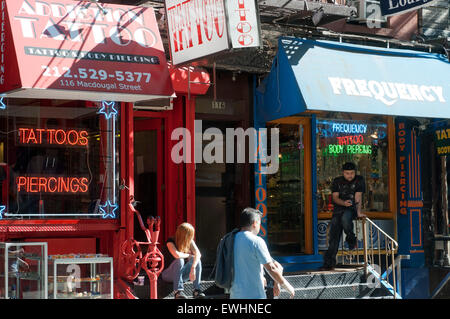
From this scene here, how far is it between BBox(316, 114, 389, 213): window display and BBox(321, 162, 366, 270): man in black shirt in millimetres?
989

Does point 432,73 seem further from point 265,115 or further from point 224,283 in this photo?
point 224,283

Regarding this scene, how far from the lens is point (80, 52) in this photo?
32.7ft

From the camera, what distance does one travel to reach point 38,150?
10508 mm

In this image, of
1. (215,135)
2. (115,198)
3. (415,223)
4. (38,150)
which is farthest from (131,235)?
(415,223)

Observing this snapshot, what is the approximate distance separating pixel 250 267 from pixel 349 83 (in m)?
5.06

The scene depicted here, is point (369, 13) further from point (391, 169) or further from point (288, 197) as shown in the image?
point (288, 197)

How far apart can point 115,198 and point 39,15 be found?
9.05 ft

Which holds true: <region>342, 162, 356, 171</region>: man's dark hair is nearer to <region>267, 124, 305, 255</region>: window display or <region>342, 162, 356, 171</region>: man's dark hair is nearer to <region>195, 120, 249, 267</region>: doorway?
<region>267, 124, 305, 255</region>: window display

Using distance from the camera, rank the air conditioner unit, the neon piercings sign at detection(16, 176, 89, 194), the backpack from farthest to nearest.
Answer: the air conditioner unit, the neon piercings sign at detection(16, 176, 89, 194), the backpack

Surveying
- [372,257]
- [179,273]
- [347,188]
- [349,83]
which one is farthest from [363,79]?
[179,273]

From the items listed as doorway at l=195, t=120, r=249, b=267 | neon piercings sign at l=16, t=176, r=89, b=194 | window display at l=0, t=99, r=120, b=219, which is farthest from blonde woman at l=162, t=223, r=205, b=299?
doorway at l=195, t=120, r=249, b=267

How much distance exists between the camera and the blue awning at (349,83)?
1154 cm

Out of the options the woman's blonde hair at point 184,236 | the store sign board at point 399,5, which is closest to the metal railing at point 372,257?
the woman's blonde hair at point 184,236

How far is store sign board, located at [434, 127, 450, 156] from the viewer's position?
13.9 metres
